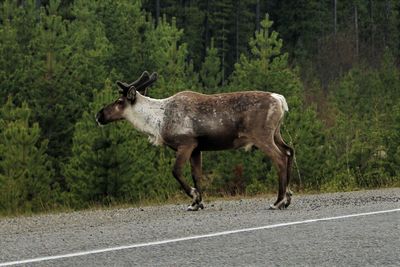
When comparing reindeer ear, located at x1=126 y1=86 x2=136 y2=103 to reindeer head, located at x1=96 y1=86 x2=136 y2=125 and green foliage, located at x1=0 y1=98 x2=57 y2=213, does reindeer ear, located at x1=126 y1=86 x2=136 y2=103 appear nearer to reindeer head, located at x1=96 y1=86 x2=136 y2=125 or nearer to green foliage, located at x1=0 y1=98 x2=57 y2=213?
reindeer head, located at x1=96 y1=86 x2=136 y2=125

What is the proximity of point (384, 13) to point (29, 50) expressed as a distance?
181 ft

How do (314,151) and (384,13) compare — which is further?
(384,13)

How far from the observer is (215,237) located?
7820 millimetres

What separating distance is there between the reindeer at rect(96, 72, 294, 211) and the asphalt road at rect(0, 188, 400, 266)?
0.72m

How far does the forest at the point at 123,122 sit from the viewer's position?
71.5 ft

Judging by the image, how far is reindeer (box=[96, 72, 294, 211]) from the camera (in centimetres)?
1124

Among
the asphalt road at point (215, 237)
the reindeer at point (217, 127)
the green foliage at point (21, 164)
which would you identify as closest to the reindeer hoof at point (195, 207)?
the reindeer at point (217, 127)

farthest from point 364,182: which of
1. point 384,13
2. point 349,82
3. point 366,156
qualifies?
point 384,13

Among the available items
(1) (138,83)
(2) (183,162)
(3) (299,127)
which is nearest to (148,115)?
(1) (138,83)

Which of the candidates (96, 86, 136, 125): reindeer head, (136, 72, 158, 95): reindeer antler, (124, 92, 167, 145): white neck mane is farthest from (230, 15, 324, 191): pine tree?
(124, 92, 167, 145): white neck mane

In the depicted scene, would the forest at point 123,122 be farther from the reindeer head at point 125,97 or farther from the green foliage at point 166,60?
the reindeer head at point 125,97

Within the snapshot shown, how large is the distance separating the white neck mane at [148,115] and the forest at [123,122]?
315cm

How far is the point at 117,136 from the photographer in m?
22.1

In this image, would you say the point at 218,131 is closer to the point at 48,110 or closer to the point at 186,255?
the point at 186,255
